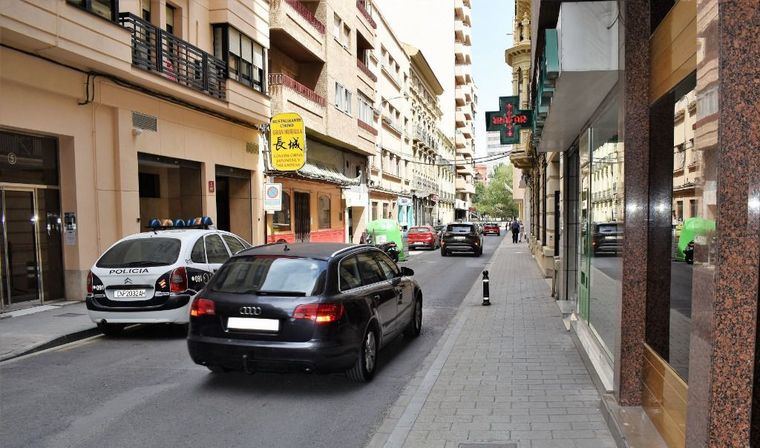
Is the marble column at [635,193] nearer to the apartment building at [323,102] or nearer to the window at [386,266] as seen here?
the window at [386,266]

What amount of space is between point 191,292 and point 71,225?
5547 millimetres

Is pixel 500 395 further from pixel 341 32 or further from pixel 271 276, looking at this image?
pixel 341 32

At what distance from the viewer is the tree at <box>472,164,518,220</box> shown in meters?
107

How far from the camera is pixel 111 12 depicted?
1245cm

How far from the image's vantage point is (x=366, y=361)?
243 inches

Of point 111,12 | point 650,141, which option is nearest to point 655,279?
point 650,141

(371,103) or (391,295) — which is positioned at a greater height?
(371,103)

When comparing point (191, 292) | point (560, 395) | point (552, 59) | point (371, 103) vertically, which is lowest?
point (560, 395)

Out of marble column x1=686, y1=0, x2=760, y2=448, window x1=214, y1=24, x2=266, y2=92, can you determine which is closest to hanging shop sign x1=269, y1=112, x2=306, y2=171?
window x1=214, y1=24, x2=266, y2=92

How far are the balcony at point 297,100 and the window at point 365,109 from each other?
6.30m

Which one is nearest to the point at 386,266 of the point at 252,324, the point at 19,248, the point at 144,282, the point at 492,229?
the point at 252,324

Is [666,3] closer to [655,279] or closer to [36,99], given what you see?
[655,279]

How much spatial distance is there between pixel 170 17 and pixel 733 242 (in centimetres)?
1685

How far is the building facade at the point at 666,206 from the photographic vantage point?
2.48 meters
